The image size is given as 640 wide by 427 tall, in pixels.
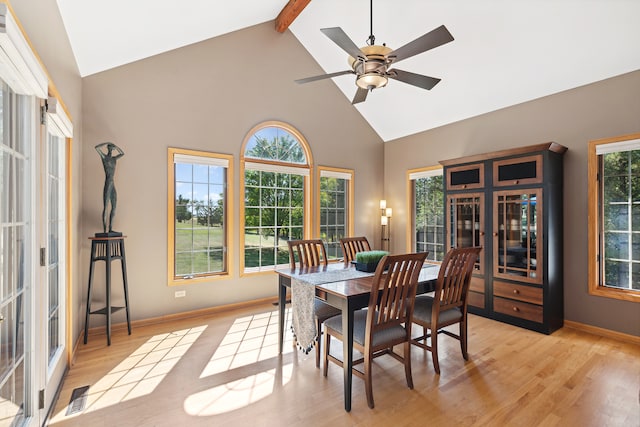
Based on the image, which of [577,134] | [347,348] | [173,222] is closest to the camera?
[347,348]

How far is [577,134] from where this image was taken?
138 inches

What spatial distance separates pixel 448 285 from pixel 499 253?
1.56 meters

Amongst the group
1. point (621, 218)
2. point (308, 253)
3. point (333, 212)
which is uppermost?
point (333, 212)

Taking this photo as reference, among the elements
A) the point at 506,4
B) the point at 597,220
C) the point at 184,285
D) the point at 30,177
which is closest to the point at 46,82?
the point at 30,177

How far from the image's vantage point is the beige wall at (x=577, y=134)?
3.19m

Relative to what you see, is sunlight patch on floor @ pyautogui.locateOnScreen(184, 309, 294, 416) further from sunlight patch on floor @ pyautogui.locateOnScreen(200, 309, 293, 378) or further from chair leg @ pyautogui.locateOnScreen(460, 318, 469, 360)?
chair leg @ pyautogui.locateOnScreen(460, 318, 469, 360)

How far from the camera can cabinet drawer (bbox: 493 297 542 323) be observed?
338 cm

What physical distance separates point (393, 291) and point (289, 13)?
12.1 feet

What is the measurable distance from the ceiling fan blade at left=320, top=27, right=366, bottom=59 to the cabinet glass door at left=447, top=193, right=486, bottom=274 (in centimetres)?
251

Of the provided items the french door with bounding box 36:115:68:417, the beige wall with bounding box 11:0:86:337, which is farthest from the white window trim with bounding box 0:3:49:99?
the french door with bounding box 36:115:68:417

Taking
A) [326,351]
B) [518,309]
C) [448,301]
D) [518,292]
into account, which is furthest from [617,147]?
[326,351]

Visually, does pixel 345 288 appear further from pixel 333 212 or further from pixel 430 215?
pixel 430 215

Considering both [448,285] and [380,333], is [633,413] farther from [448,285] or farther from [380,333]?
[380,333]

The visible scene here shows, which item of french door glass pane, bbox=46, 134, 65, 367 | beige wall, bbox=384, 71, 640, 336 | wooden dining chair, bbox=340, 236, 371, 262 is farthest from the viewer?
wooden dining chair, bbox=340, 236, 371, 262
